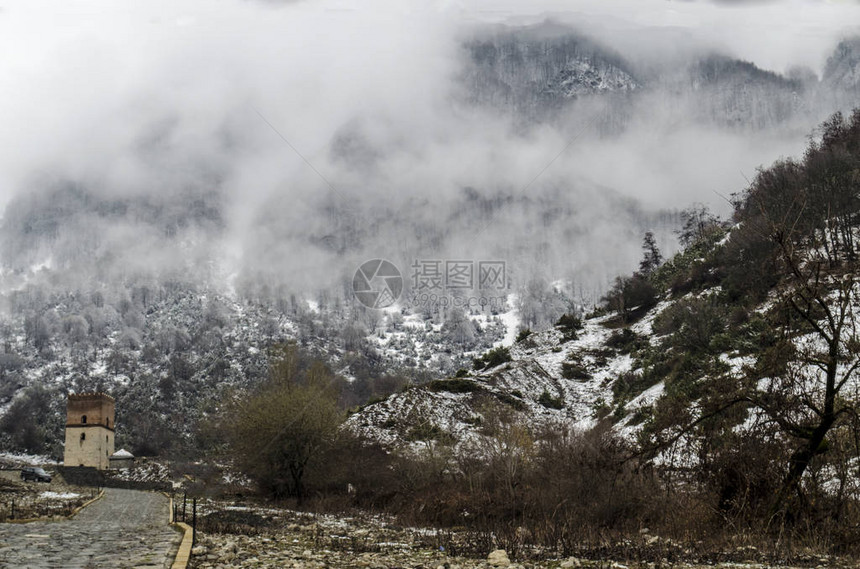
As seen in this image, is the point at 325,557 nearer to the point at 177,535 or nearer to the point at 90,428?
the point at 177,535

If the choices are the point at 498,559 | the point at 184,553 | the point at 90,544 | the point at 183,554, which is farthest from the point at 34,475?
the point at 498,559

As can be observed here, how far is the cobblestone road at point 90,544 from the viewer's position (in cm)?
847

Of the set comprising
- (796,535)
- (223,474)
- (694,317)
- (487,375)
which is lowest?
(223,474)

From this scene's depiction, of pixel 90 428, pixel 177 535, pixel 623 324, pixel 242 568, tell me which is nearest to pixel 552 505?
pixel 177 535

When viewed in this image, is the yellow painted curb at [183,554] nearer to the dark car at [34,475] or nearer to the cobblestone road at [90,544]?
the cobblestone road at [90,544]

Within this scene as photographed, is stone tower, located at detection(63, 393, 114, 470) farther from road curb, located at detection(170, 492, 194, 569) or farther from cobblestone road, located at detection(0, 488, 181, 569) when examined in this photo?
road curb, located at detection(170, 492, 194, 569)

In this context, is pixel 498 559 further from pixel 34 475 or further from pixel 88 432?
pixel 88 432

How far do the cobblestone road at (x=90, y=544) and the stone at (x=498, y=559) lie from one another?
4.60 meters

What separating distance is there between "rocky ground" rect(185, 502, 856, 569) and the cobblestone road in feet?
2.19

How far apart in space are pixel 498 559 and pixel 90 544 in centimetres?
667

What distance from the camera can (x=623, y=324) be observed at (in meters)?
51.4

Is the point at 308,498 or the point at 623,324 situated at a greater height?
the point at 623,324

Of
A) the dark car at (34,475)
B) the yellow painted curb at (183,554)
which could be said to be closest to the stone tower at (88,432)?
the dark car at (34,475)

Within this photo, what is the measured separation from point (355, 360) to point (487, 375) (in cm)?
12506
